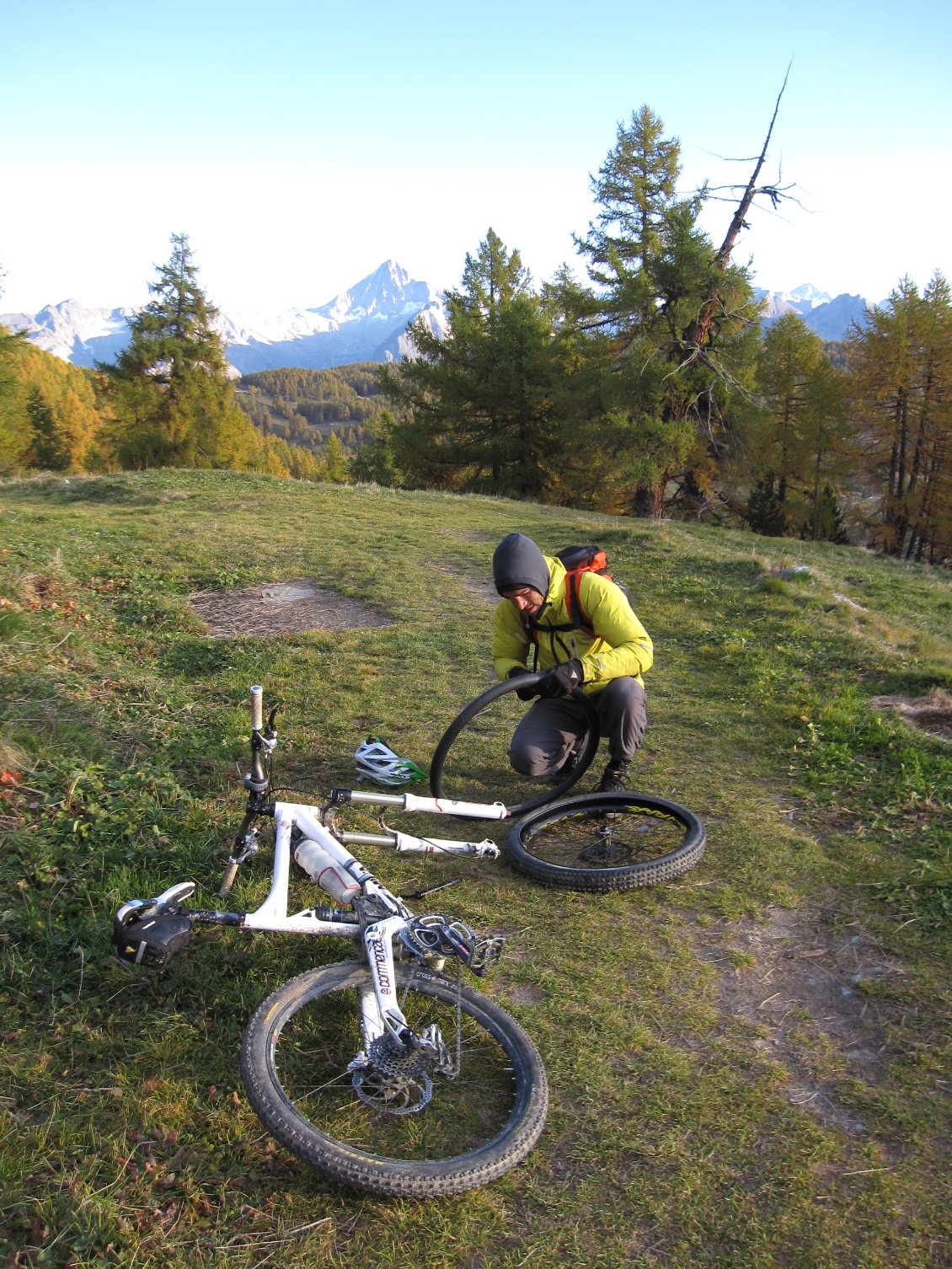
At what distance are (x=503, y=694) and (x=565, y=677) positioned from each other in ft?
1.80

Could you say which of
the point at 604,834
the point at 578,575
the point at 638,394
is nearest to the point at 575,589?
the point at 578,575

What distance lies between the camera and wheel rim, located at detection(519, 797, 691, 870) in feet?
14.5

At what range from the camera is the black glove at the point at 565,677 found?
4520 mm

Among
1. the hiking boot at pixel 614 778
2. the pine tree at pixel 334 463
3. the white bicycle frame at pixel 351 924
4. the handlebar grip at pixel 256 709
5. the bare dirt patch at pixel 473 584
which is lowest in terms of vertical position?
the hiking boot at pixel 614 778

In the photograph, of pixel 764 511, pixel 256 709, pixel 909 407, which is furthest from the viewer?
pixel 764 511

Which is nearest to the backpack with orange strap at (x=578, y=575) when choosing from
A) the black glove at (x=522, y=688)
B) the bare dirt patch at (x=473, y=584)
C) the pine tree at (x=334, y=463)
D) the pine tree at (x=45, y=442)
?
the black glove at (x=522, y=688)

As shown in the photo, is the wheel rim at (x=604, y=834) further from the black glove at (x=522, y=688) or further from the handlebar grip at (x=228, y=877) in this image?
the handlebar grip at (x=228, y=877)

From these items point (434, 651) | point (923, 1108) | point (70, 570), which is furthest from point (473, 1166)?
point (70, 570)

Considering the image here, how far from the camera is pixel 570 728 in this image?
16.8 feet

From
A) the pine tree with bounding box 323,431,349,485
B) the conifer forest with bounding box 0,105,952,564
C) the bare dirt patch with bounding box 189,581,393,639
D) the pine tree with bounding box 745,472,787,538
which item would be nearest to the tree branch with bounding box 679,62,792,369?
the conifer forest with bounding box 0,105,952,564

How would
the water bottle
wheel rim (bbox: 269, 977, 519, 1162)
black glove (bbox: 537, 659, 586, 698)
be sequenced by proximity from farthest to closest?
black glove (bbox: 537, 659, 586, 698) < the water bottle < wheel rim (bbox: 269, 977, 519, 1162)

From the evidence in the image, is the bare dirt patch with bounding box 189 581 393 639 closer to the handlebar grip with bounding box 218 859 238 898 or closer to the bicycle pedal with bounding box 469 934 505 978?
the handlebar grip with bounding box 218 859 238 898

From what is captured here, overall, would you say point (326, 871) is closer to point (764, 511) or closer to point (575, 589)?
point (575, 589)

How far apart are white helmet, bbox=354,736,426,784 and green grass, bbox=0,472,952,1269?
1.03 feet
